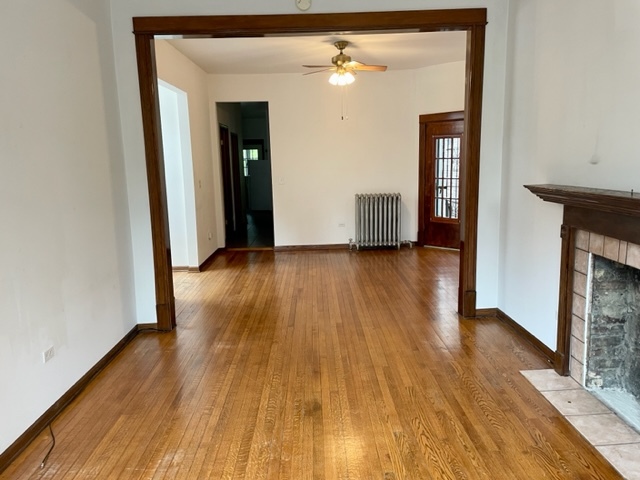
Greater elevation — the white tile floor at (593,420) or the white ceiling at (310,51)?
the white ceiling at (310,51)

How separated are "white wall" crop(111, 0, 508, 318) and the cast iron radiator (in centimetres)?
318

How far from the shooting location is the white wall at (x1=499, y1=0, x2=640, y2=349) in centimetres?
229

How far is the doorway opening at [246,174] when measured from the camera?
7766mm

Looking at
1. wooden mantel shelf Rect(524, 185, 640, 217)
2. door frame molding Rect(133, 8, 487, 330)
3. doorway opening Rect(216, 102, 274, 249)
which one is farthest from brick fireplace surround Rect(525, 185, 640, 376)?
doorway opening Rect(216, 102, 274, 249)

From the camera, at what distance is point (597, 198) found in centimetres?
222

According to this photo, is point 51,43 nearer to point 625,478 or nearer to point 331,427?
point 331,427

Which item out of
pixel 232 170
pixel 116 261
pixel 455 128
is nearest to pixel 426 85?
pixel 455 128

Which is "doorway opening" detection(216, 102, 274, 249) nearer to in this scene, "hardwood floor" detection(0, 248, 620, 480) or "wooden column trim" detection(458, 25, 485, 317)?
"hardwood floor" detection(0, 248, 620, 480)

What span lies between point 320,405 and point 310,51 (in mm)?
4460

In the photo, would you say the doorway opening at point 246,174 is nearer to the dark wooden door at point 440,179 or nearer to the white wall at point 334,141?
the white wall at point 334,141

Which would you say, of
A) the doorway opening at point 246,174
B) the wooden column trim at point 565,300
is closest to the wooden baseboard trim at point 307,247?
the doorway opening at point 246,174

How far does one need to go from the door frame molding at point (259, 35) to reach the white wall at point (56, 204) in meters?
0.25

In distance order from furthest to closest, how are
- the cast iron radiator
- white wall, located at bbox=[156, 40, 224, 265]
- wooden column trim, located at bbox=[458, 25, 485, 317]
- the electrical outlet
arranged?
the cast iron radiator → white wall, located at bbox=[156, 40, 224, 265] → wooden column trim, located at bbox=[458, 25, 485, 317] → the electrical outlet

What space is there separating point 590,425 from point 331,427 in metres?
1.36
